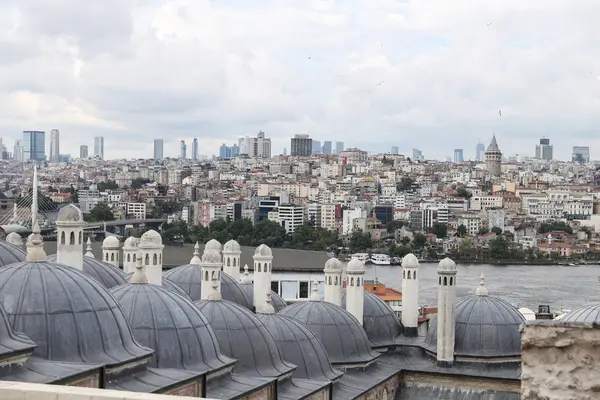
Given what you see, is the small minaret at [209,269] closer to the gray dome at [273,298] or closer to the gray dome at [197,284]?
the gray dome at [197,284]

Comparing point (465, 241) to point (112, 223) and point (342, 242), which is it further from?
point (112, 223)

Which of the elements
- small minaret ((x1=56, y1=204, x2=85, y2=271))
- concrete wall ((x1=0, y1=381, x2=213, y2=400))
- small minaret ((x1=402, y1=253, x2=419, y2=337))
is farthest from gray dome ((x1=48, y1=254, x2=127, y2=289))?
concrete wall ((x1=0, y1=381, x2=213, y2=400))

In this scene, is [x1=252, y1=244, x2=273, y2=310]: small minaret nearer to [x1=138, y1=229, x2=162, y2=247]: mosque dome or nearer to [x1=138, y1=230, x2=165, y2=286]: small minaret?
[x1=138, y1=229, x2=162, y2=247]: mosque dome

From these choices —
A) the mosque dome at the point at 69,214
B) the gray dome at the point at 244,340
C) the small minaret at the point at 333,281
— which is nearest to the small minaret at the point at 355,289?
the small minaret at the point at 333,281

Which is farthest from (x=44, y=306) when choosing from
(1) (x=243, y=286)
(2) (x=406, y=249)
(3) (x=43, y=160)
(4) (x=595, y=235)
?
(3) (x=43, y=160)

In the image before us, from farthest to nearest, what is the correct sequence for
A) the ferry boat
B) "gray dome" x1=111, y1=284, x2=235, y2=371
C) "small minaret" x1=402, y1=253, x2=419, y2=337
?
the ferry boat, "small minaret" x1=402, y1=253, x2=419, y2=337, "gray dome" x1=111, y1=284, x2=235, y2=371
